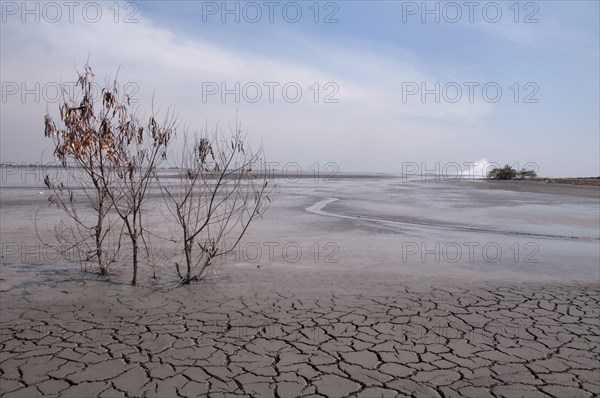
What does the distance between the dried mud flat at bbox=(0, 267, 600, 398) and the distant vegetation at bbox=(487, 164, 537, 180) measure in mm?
54774

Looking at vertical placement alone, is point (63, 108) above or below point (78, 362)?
above

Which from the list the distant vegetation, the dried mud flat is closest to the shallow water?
the dried mud flat

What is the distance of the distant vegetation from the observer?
56.2 meters

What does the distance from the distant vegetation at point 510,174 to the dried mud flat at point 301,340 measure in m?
54.8

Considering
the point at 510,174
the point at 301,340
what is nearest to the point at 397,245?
the point at 301,340

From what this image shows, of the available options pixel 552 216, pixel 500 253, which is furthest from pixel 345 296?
pixel 552 216

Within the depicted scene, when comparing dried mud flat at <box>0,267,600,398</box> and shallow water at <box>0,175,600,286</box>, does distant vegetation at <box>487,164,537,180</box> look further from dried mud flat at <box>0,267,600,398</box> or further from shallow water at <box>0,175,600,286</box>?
dried mud flat at <box>0,267,600,398</box>

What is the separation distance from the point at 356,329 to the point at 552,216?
1556 cm

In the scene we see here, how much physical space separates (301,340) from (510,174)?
59577 mm

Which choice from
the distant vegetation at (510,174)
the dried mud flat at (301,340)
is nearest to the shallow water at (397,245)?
the dried mud flat at (301,340)

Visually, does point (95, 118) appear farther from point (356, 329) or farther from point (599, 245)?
point (599, 245)

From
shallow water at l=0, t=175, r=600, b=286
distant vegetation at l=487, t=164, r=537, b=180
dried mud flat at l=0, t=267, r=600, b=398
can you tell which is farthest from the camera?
distant vegetation at l=487, t=164, r=537, b=180

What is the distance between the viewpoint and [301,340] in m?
4.73

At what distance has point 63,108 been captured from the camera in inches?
239
